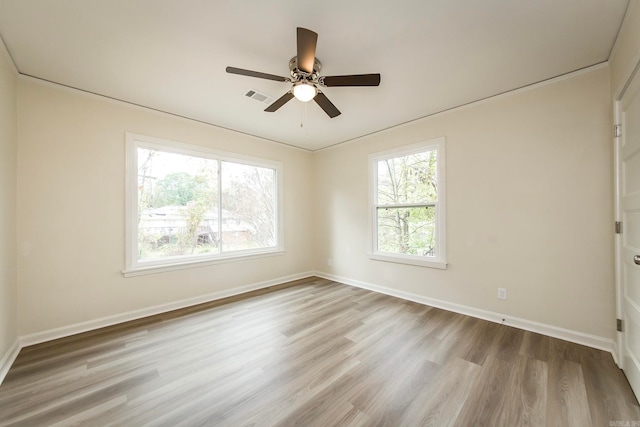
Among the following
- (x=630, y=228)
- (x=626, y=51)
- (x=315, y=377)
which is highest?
(x=626, y=51)

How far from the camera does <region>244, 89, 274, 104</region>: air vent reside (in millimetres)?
2756

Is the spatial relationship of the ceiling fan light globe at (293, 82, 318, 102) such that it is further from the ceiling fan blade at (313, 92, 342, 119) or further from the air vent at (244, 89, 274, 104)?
the air vent at (244, 89, 274, 104)

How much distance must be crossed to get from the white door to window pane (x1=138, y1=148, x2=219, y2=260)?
14.4ft

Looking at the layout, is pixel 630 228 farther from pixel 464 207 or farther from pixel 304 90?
pixel 304 90

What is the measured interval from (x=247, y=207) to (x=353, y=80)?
2.92 meters

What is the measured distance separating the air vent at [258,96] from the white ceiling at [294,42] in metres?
0.07

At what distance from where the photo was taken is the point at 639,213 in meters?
1.69

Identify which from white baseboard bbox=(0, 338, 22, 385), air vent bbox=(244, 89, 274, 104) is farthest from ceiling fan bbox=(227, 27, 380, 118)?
white baseboard bbox=(0, 338, 22, 385)

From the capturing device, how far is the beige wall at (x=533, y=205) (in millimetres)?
2314

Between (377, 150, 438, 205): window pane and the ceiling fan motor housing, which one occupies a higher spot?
the ceiling fan motor housing

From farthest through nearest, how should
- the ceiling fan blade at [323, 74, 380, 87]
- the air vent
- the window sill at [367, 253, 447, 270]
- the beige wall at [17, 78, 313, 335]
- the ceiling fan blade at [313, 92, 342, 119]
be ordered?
the window sill at [367, 253, 447, 270]
the air vent
the beige wall at [17, 78, 313, 335]
the ceiling fan blade at [313, 92, 342, 119]
the ceiling fan blade at [323, 74, 380, 87]

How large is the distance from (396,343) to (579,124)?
278cm

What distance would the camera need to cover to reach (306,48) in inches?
66.8

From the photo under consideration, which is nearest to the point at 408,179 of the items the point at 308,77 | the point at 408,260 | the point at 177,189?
the point at 408,260
